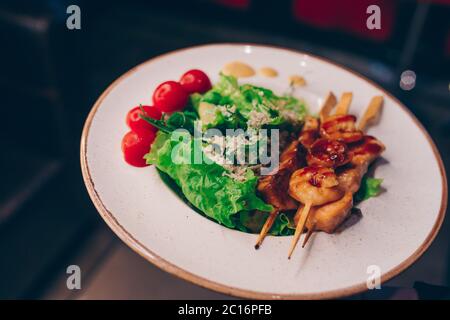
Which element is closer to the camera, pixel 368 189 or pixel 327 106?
pixel 368 189

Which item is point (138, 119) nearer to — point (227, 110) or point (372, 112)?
point (227, 110)

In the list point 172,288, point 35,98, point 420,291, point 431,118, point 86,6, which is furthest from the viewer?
point 86,6

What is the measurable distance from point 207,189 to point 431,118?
10.5 ft

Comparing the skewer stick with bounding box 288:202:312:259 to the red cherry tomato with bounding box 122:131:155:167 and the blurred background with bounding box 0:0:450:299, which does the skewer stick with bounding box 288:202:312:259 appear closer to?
the blurred background with bounding box 0:0:450:299

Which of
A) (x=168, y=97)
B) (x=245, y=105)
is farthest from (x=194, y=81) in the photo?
(x=245, y=105)

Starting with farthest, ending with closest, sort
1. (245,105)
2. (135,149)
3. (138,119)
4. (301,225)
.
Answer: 1. (245,105)
2. (138,119)
3. (135,149)
4. (301,225)

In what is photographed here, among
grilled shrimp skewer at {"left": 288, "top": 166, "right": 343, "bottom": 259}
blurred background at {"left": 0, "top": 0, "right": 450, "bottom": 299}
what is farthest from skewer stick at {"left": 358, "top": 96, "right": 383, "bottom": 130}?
blurred background at {"left": 0, "top": 0, "right": 450, "bottom": 299}

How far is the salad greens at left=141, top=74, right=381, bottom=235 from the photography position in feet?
5.93

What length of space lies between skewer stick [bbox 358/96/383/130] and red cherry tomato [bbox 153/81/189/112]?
934mm

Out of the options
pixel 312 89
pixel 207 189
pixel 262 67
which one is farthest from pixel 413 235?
pixel 262 67

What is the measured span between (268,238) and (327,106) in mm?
911

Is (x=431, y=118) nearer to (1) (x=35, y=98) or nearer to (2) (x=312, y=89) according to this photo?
(2) (x=312, y=89)

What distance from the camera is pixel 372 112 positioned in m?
2.29

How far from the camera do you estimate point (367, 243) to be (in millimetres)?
1743
